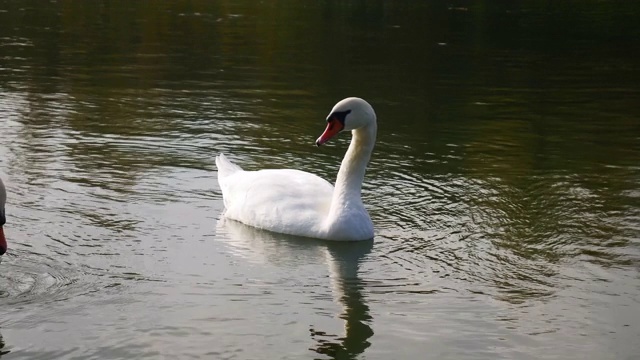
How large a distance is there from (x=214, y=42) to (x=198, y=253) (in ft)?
56.7

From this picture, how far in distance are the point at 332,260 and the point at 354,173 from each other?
1.10m

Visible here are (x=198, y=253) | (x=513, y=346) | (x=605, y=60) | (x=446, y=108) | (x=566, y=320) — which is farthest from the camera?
(x=605, y=60)

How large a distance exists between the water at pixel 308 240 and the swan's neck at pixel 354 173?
16.6 inches

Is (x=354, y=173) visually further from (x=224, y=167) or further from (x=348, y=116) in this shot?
(x=224, y=167)

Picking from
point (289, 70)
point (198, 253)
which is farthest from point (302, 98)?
point (198, 253)

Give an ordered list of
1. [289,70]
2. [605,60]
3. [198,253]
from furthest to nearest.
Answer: [605,60] → [289,70] → [198,253]

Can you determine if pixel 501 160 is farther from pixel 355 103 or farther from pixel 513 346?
pixel 513 346

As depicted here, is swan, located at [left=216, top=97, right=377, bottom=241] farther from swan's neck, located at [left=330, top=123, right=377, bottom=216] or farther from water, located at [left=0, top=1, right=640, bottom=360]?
water, located at [left=0, top=1, right=640, bottom=360]

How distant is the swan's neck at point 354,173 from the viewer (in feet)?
35.3

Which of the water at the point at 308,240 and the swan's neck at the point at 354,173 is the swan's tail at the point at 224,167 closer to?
the water at the point at 308,240

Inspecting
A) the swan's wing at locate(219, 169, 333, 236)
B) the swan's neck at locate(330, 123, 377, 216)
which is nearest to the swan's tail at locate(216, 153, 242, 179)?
the swan's wing at locate(219, 169, 333, 236)

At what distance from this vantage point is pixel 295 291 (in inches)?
365


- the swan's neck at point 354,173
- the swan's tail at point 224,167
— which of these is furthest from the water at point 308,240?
the swan's neck at point 354,173

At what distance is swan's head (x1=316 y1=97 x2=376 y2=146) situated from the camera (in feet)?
35.9
